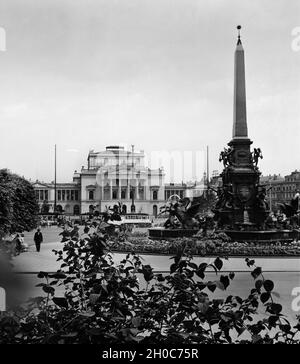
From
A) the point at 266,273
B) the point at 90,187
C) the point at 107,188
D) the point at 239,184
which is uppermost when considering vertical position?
the point at 90,187

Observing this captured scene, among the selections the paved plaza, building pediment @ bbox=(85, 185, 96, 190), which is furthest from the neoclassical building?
the paved plaza

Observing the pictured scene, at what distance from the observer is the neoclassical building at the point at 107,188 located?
99125 millimetres

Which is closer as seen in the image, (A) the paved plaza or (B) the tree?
(A) the paved plaza

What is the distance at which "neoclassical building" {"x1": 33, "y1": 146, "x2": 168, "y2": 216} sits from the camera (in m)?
99.1

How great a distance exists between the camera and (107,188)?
106625mm

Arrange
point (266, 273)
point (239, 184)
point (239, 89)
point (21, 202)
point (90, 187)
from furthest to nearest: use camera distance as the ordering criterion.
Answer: point (90, 187), point (21, 202), point (239, 89), point (239, 184), point (266, 273)

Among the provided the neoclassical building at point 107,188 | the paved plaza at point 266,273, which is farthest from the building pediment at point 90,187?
the paved plaza at point 266,273

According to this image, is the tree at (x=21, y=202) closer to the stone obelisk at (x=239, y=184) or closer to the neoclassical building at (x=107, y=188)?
the stone obelisk at (x=239, y=184)

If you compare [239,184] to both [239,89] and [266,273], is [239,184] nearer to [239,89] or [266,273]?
[239,89]

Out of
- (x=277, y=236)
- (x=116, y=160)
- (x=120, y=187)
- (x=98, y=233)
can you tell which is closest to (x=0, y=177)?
(x=277, y=236)

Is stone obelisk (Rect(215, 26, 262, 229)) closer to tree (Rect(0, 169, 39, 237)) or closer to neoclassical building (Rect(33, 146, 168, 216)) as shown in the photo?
tree (Rect(0, 169, 39, 237))

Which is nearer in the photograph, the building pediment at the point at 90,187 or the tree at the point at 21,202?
the tree at the point at 21,202

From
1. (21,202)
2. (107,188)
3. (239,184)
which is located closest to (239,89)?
(239,184)

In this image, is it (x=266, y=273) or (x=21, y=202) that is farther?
(x=21, y=202)
